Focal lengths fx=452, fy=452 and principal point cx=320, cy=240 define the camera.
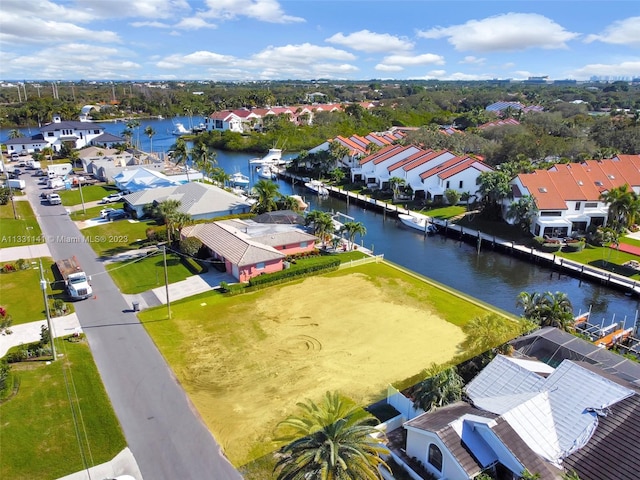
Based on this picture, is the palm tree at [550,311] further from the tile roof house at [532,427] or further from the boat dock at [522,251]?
the boat dock at [522,251]

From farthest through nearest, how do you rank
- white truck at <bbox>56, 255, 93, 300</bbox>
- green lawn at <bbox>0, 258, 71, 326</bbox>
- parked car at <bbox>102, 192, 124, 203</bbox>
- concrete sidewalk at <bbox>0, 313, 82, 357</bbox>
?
1. parked car at <bbox>102, 192, 124, 203</bbox>
2. white truck at <bbox>56, 255, 93, 300</bbox>
3. green lawn at <bbox>0, 258, 71, 326</bbox>
4. concrete sidewalk at <bbox>0, 313, 82, 357</bbox>

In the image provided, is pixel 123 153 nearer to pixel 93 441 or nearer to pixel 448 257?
pixel 448 257

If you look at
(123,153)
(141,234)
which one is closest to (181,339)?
(141,234)

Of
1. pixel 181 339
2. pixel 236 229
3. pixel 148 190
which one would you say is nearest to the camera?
pixel 181 339

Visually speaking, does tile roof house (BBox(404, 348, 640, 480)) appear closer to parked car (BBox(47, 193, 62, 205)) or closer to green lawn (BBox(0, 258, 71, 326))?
green lawn (BBox(0, 258, 71, 326))

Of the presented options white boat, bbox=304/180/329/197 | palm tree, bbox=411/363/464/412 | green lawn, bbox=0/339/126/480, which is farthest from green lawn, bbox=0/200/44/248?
palm tree, bbox=411/363/464/412

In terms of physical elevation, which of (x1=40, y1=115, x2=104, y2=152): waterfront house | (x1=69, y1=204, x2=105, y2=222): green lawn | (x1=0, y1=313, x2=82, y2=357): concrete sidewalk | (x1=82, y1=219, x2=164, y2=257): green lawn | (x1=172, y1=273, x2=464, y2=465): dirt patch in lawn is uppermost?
(x1=40, y1=115, x2=104, y2=152): waterfront house

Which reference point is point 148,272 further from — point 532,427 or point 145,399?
point 532,427

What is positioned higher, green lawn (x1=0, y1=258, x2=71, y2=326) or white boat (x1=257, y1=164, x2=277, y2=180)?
white boat (x1=257, y1=164, x2=277, y2=180)
